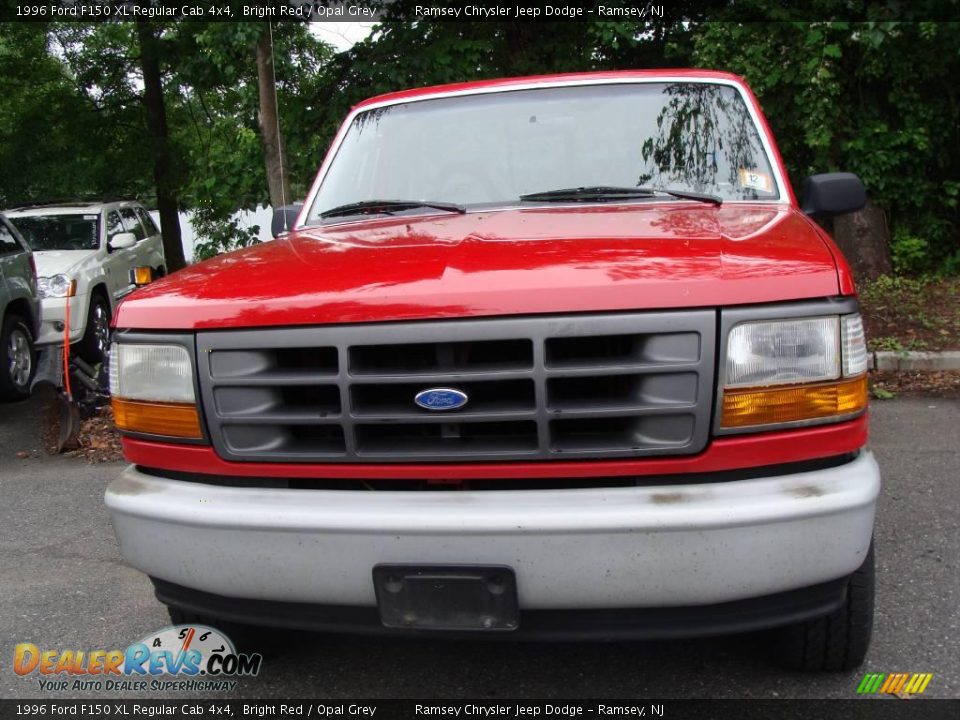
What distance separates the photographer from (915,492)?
419cm

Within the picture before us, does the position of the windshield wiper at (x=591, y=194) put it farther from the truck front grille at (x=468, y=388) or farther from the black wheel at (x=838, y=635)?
the black wheel at (x=838, y=635)

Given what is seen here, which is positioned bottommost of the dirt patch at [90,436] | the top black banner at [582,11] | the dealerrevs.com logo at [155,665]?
the dirt patch at [90,436]

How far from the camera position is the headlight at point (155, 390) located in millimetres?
2240

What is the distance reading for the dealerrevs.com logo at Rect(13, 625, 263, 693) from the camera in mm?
Result: 2693

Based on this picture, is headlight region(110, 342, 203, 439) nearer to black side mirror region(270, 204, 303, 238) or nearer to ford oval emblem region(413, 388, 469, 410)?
ford oval emblem region(413, 388, 469, 410)

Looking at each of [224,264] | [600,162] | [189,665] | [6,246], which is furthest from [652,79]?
[6,246]

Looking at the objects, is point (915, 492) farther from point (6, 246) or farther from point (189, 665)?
point (6, 246)

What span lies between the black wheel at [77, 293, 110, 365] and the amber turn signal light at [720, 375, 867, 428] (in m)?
8.45

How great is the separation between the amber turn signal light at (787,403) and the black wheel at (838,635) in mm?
496

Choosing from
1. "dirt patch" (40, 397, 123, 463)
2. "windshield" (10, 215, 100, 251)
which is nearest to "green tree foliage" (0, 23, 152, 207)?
"windshield" (10, 215, 100, 251)

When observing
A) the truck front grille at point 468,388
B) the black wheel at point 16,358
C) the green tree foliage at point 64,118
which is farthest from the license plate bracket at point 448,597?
the green tree foliage at point 64,118

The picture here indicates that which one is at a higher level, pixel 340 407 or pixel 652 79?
pixel 652 79

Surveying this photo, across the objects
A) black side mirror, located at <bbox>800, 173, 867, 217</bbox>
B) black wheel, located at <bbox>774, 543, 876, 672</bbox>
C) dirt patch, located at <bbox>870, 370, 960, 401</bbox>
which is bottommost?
dirt patch, located at <bbox>870, 370, 960, 401</bbox>

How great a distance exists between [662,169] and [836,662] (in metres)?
1.72
